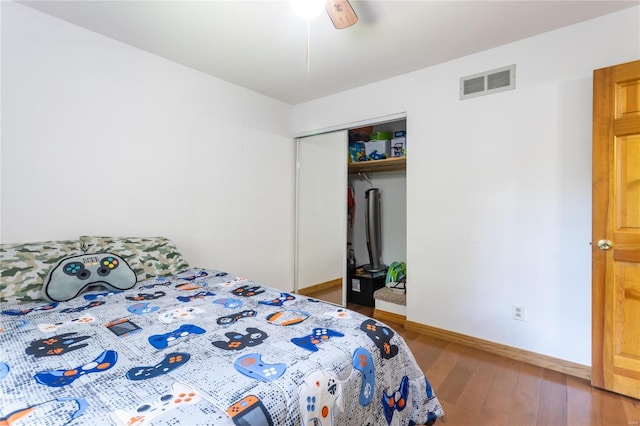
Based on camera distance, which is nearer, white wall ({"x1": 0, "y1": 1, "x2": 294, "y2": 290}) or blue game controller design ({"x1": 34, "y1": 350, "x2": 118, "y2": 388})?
blue game controller design ({"x1": 34, "y1": 350, "x2": 118, "y2": 388})

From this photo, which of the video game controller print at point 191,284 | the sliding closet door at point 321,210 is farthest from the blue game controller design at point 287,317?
the sliding closet door at point 321,210

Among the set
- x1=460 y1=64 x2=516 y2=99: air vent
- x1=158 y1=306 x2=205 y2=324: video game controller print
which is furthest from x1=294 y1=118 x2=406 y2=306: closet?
x1=158 y1=306 x2=205 y2=324: video game controller print

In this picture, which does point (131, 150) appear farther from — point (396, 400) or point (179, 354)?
point (396, 400)

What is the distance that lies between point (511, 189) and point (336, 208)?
1.75 m

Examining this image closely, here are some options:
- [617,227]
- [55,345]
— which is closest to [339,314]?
[55,345]

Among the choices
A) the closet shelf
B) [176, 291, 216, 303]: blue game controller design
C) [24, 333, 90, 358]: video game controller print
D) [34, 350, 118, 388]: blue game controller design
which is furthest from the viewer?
the closet shelf

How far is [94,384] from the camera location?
2.82 feet

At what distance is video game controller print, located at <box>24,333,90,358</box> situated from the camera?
1.06m

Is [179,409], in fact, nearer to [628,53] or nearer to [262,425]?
[262,425]

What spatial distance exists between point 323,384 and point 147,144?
8.00 feet

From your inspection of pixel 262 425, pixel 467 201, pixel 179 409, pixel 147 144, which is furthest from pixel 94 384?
pixel 467 201

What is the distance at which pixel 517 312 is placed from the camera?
90.9 inches

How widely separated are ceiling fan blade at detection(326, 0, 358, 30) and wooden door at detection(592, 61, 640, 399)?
164cm

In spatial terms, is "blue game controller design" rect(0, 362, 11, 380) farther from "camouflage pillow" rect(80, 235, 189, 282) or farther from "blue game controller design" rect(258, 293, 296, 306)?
"camouflage pillow" rect(80, 235, 189, 282)
